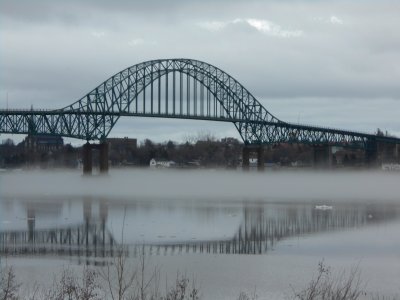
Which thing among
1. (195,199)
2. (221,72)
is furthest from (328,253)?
(221,72)

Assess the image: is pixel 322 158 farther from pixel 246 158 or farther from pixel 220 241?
pixel 220 241

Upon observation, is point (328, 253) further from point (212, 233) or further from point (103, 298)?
point (103, 298)

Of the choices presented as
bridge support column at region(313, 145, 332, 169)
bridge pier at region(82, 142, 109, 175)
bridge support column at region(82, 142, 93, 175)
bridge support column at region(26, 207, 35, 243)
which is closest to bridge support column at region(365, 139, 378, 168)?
bridge support column at region(313, 145, 332, 169)

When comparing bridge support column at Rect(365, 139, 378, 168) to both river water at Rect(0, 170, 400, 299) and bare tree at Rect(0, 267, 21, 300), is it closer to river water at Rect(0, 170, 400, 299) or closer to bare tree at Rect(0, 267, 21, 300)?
river water at Rect(0, 170, 400, 299)

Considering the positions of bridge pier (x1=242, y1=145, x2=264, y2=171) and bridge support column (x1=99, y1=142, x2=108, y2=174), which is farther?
bridge pier (x1=242, y1=145, x2=264, y2=171)

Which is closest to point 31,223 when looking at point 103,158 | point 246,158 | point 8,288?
point 8,288

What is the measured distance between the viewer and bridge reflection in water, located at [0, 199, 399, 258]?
2843 centimetres

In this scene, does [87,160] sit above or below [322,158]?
below

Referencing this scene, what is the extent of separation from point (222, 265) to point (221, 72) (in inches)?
4806

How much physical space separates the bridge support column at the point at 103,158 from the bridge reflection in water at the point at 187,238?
79738mm

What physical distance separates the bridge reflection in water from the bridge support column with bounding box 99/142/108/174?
7974 cm

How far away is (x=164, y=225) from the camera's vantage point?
37.4 meters

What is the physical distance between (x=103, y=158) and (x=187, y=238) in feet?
327

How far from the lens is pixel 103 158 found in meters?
131
